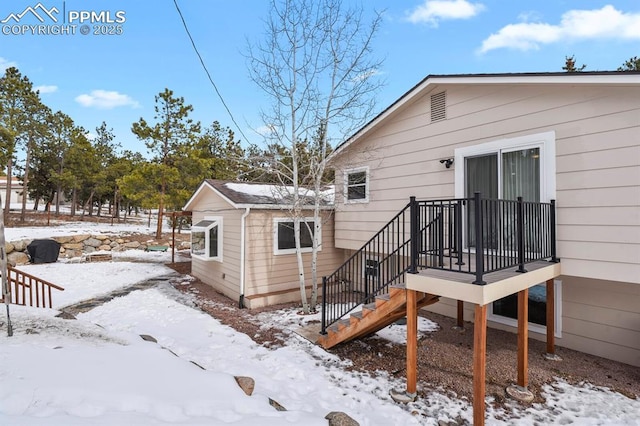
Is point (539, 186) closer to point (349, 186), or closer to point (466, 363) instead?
point (466, 363)

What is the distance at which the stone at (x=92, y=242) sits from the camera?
16.2 m

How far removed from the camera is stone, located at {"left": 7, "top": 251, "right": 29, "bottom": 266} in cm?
1275

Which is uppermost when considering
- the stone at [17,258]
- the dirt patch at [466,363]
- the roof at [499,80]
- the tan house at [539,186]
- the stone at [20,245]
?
the roof at [499,80]

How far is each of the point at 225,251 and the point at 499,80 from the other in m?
7.92

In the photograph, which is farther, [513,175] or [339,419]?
[513,175]

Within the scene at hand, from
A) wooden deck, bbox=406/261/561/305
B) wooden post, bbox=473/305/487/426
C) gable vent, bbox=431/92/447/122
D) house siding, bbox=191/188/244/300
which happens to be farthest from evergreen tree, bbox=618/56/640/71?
house siding, bbox=191/188/244/300

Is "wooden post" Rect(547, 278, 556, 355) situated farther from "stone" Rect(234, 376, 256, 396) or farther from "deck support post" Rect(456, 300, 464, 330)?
"stone" Rect(234, 376, 256, 396)

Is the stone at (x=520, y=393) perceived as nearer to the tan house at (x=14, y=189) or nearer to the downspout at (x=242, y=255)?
the downspout at (x=242, y=255)

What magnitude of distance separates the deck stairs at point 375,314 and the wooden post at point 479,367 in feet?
3.53

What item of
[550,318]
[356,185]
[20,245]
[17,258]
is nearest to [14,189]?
[20,245]

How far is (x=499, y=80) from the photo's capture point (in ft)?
17.5

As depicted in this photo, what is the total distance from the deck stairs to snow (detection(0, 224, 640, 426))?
0.35 m

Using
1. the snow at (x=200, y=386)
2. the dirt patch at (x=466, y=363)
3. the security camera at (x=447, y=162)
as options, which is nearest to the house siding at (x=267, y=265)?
the dirt patch at (x=466, y=363)

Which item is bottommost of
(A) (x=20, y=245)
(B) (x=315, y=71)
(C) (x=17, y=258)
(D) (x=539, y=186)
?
(C) (x=17, y=258)
